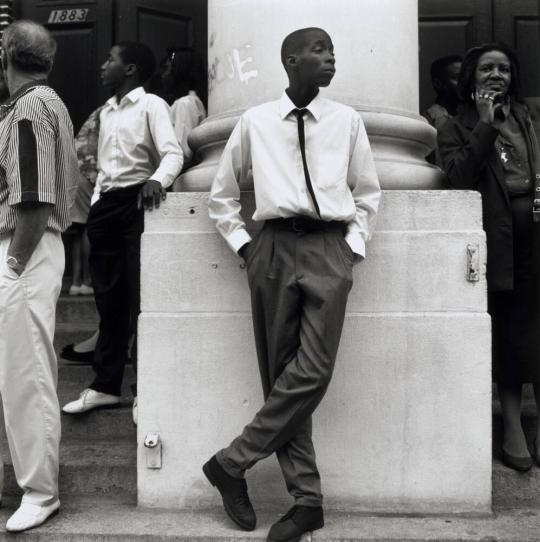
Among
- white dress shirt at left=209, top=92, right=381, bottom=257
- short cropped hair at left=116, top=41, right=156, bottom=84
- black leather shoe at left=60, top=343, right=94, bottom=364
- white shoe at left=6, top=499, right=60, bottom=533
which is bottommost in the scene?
white shoe at left=6, top=499, right=60, bottom=533

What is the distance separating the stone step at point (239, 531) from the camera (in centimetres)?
376

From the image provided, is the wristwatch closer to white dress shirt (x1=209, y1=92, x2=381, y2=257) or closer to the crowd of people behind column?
the crowd of people behind column

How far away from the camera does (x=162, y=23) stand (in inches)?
310

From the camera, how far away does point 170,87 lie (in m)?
6.12

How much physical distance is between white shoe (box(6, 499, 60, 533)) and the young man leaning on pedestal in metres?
0.74

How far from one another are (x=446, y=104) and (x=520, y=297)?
7.48 ft

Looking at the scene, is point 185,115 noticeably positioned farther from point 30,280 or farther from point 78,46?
point 78,46

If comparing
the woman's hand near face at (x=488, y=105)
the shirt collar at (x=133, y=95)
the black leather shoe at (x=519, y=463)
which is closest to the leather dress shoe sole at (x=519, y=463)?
the black leather shoe at (x=519, y=463)

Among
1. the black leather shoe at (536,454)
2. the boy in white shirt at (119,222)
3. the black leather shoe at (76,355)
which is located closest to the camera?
the black leather shoe at (536,454)

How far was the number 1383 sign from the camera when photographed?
7.77m

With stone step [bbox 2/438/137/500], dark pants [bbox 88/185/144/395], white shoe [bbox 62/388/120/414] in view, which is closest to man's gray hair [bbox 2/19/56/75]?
dark pants [bbox 88/185/144/395]

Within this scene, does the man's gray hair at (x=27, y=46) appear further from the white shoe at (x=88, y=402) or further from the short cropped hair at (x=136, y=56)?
the white shoe at (x=88, y=402)

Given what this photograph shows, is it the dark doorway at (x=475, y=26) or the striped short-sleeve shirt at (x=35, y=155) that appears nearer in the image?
the striped short-sleeve shirt at (x=35, y=155)

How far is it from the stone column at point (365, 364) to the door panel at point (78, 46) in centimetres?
390
